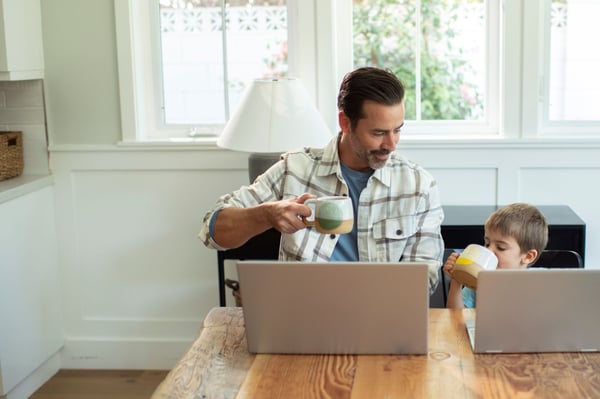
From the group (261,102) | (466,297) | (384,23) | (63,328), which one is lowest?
(63,328)

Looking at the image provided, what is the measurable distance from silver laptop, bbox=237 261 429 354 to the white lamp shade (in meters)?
1.29

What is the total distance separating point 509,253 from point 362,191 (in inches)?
17.5

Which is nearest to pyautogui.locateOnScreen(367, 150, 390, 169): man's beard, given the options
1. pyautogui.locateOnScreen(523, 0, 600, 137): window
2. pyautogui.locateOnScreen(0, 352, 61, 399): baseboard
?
pyautogui.locateOnScreen(523, 0, 600, 137): window

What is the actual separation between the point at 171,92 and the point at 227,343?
80.4 inches

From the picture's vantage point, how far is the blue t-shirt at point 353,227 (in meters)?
2.60

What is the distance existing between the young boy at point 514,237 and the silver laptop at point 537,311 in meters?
0.49

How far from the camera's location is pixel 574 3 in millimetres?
3625

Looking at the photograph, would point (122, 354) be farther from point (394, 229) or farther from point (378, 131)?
point (378, 131)

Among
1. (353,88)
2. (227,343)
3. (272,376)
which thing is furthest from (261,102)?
(272,376)

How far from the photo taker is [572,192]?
3656 millimetres

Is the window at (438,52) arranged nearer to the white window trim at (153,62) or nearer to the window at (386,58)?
the window at (386,58)

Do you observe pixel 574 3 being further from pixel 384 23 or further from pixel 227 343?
pixel 227 343

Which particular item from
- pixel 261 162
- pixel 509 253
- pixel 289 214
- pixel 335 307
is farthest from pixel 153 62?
pixel 335 307

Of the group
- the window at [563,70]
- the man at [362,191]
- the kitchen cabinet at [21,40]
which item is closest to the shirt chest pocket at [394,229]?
the man at [362,191]
